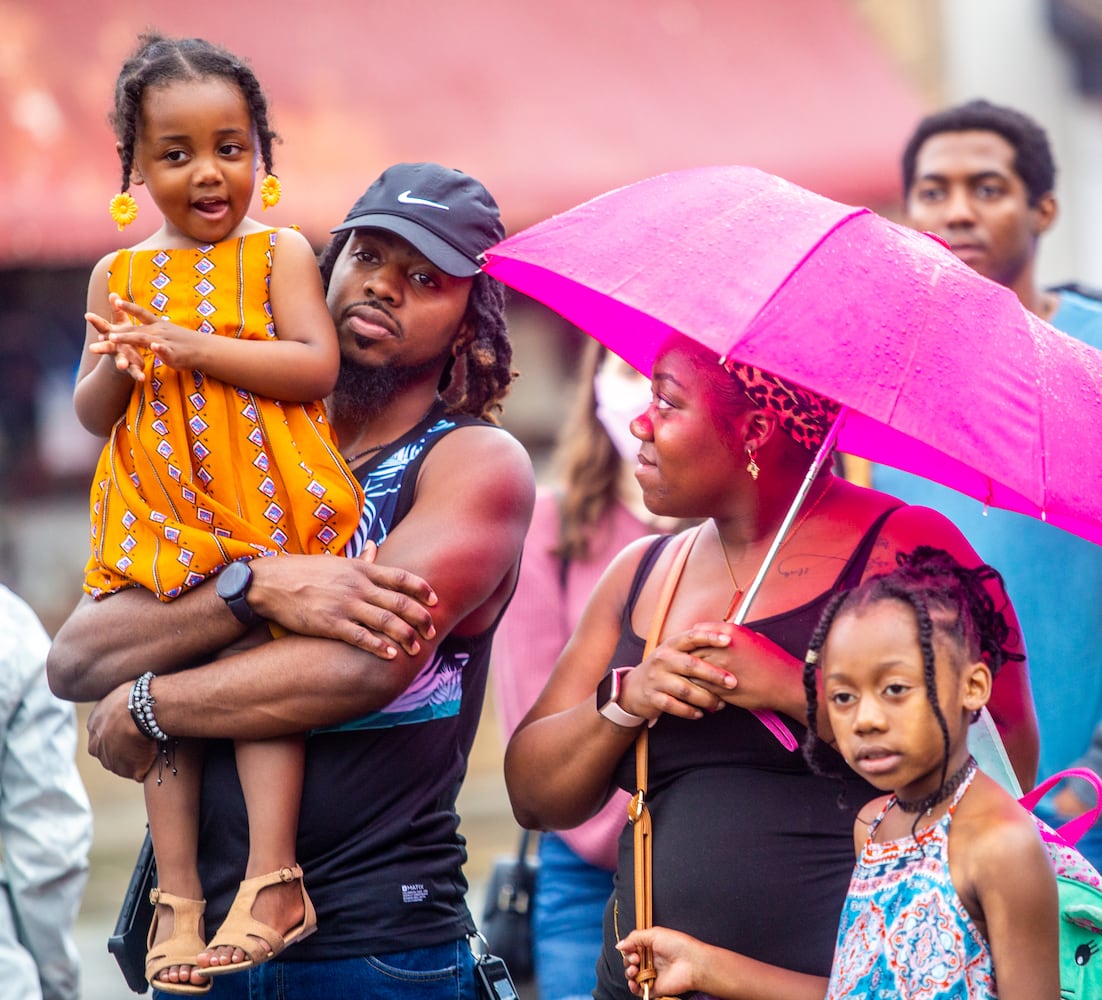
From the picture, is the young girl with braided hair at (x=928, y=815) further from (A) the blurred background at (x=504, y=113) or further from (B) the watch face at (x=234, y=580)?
(A) the blurred background at (x=504, y=113)

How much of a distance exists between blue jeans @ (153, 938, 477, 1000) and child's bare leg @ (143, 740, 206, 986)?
5.8 inches

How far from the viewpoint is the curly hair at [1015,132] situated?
4.97m

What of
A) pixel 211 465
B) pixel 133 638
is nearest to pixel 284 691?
pixel 133 638

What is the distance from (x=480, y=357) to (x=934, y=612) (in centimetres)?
126

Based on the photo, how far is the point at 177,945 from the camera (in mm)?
2889

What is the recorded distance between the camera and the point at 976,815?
244cm

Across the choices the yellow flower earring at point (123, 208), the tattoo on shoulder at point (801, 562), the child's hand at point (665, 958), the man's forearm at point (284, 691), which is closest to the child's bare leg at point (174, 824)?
the man's forearm at point (284, 691)

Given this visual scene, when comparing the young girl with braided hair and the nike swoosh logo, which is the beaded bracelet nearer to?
the nike swoosh logo

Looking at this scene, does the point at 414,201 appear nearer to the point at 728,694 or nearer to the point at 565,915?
the point at 728,694

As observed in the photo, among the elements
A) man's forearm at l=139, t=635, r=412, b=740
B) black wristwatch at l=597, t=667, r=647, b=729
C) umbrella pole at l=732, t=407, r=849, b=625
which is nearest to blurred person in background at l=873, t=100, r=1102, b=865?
umbrella pole at l=732, t=407, r=849, b=625

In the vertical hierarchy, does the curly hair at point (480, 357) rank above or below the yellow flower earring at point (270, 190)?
below

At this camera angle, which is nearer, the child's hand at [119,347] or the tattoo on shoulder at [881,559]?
the tattoo on shoulder at [881,559]

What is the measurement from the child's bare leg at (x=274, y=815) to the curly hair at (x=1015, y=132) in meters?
3.21

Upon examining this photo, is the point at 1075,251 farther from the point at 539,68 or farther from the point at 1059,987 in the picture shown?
the point at 1059,987
